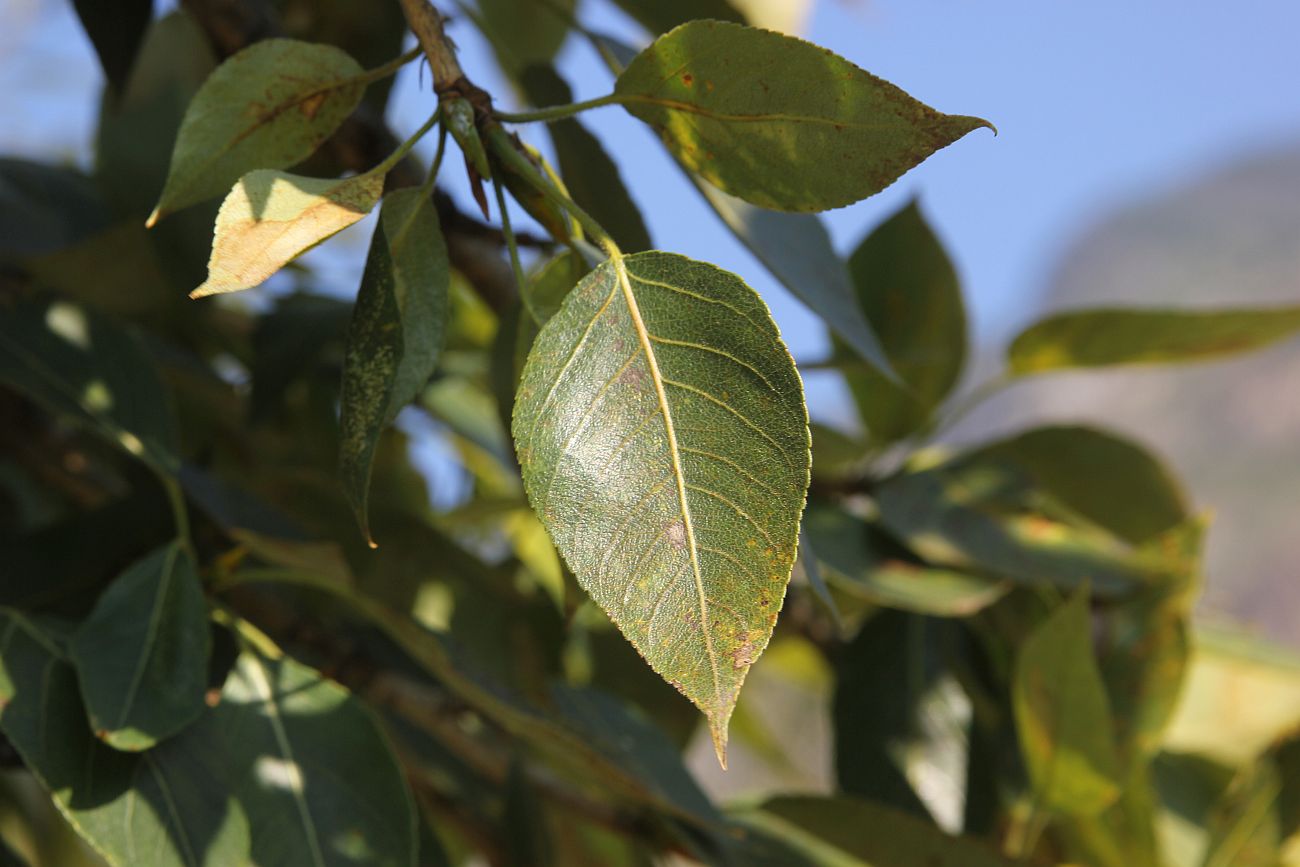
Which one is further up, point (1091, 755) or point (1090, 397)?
point (1091, 755)

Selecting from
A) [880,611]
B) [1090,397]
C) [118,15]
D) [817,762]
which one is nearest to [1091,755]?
[880,611]

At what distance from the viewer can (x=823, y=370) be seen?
0.63 m

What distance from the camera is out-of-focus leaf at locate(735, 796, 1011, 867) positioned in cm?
52

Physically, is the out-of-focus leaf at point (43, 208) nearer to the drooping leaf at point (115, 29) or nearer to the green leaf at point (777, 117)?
the drooping leaf at point (115, 29)

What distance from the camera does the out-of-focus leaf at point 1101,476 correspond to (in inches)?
25.9

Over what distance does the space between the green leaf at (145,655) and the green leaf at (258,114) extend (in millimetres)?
147

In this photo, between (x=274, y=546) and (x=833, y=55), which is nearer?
(x=833, y=55)

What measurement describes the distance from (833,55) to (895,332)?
Result: 374 millimetres

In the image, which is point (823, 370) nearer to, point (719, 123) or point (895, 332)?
point (895, 332)

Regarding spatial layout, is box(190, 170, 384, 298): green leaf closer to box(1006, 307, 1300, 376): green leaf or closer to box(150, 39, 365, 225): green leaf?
box(150, 39, 365, 225): green leaf

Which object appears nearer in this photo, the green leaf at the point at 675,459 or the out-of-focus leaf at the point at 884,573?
the green leaf at the point at 675,459

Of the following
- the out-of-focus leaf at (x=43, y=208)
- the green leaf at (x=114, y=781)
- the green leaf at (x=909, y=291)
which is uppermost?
the out-of-focus leaf at (x=43, y=208)

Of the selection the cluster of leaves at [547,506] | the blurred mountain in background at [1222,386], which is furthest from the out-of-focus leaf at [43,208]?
the blurred mountain in background at [1222,386]

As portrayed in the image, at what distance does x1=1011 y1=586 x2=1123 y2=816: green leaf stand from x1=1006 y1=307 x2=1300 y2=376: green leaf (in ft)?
0.52
